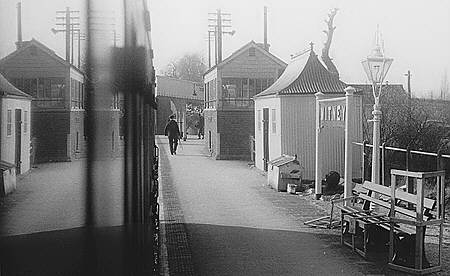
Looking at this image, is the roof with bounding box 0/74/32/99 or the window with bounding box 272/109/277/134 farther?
the window with bounding box 272/109/277/134

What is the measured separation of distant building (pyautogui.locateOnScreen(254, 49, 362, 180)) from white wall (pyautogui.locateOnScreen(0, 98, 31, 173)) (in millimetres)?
16055

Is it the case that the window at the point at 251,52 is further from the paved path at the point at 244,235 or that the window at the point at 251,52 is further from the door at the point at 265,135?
the paved path at the point at 244,235

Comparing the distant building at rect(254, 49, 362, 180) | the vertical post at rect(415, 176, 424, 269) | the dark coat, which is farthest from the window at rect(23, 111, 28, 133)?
the dark coat

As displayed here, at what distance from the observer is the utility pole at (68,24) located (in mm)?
1063

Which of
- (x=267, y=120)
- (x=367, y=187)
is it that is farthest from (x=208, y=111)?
(x=367, y=187)

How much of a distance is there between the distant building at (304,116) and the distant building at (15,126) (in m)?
16.1

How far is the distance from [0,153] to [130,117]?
86cm

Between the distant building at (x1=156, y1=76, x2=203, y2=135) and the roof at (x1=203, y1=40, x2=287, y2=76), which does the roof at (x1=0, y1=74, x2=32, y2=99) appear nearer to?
the distant building at (x1=156, y1=76, x2=203, y2=135)

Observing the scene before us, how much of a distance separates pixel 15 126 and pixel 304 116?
57.9 feet

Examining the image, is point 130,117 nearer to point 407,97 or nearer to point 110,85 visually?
point 110,85

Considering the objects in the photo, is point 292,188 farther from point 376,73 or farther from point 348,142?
point 376,73

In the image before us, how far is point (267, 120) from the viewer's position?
846 inches

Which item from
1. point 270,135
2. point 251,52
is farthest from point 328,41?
point 270,135

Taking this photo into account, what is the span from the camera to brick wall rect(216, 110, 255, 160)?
94.0 ft
